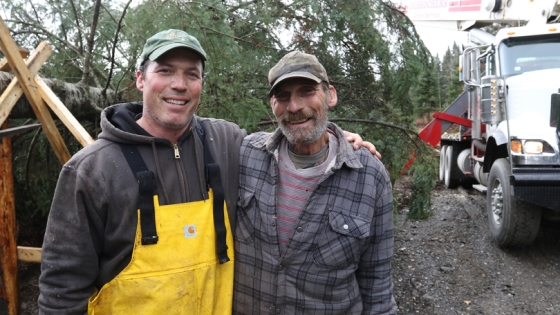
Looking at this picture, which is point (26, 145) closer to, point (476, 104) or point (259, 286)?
point (259, 286)

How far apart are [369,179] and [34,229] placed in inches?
190

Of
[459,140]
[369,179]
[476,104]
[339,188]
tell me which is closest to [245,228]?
[339,188]

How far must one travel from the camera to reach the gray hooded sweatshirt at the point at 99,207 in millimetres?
1612

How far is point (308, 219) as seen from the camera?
188 centimetres

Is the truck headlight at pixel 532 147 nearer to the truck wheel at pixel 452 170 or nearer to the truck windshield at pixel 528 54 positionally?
the truck windshield at pixel 528 54

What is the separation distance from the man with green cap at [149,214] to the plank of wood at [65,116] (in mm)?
1051

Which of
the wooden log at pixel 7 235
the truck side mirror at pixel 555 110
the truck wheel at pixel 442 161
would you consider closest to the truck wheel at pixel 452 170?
the truck wheel at pixel 442 161

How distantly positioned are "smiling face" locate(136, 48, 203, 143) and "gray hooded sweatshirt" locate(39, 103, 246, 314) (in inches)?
3.2

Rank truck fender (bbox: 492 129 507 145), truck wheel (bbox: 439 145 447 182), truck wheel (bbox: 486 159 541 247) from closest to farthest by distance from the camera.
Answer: truck wheel (bbox: 486 159 541 247), truck fender (bbox: 492 129 507 145), truck wheel (bbox: 439 145 447 182)

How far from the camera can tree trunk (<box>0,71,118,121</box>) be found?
141 inches

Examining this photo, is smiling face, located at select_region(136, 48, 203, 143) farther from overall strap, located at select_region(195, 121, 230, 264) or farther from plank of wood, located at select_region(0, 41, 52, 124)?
plank of wood, located at select_region(0, 41, 52, 124)

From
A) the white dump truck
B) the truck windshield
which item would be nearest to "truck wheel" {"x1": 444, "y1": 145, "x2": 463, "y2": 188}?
the white dump truck

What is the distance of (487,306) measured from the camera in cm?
408

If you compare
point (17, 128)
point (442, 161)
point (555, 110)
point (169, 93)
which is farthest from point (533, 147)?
point (442, 161)
